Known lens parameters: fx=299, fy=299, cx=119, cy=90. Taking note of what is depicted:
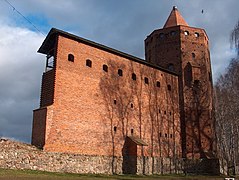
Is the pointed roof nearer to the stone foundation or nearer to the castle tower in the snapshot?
the castle tower

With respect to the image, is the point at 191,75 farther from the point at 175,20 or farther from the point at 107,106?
the point at 107,106

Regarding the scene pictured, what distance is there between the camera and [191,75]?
82.2 feet

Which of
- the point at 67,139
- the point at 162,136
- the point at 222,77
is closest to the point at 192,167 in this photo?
the point at 162,136

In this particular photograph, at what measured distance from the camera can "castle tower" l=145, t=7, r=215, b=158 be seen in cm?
2386

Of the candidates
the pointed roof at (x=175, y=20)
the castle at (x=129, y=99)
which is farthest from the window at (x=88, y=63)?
the pointed roof at (x=175, y=20)

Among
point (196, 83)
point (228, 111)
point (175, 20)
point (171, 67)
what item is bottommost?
point (228, 111)

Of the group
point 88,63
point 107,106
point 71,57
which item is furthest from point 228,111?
point 71,57

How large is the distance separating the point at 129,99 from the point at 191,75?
7.35m

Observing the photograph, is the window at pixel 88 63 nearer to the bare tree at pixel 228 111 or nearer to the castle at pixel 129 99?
the castle at pixel 129 99

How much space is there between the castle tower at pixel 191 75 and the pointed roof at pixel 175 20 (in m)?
0.28

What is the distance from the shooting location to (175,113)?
78.5ft

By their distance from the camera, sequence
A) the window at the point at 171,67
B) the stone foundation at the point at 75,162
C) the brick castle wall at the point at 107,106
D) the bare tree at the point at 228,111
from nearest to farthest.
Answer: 1. the stone foundation at the point at 75,162
2. the brick castle wall at the point at 107,106
3. the bare tree at the point at 228,111
4. the window at the point at 171,67

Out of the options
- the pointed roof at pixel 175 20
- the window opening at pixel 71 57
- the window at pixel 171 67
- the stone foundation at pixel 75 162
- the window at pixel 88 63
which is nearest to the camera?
the stone foundation at pixel 75 162

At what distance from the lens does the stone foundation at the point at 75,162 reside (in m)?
14.0
